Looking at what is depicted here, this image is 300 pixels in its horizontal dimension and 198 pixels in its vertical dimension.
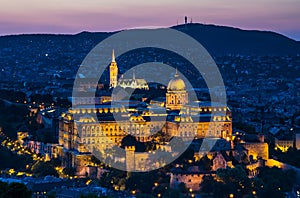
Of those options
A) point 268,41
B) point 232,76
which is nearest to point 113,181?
point 232,76

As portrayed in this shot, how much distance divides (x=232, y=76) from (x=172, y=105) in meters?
67.0

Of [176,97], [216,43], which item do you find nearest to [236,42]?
[216,43]

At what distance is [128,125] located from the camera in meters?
47.9

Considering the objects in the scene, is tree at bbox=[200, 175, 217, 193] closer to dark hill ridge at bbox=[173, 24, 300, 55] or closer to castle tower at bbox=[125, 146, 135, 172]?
castle tower at bbox=[125, 146, 135, 172]

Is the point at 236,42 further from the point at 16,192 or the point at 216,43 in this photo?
the point at 16,192

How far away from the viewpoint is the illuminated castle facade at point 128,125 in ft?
151

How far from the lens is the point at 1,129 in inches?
2138

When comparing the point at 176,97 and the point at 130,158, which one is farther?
the point at 176,97

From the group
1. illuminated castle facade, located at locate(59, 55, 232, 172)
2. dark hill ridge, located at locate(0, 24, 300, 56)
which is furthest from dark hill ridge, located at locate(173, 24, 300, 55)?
illuminated castle facade, located at locate(59, 55, 232, 172)

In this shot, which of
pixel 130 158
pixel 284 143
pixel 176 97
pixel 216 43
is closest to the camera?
pixel 130 158

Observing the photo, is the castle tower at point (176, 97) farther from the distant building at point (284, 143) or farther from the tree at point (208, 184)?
the tree at point (208, 184)

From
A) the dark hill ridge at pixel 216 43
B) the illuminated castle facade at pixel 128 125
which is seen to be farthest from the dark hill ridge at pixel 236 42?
the illuminated castle facade at pixel 128 125

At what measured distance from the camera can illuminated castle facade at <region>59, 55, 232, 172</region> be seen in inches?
1810

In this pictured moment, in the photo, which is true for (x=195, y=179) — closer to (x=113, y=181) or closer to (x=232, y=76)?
(x=113, y=181)
